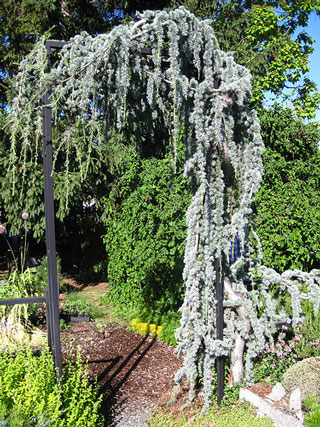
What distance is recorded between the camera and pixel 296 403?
2619 millimetres

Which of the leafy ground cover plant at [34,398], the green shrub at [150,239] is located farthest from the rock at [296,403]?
the green shrub at [150,239]

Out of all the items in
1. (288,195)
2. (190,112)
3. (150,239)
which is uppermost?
(190,112)

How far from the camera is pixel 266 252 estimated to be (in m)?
4.96

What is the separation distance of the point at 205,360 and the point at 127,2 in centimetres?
768

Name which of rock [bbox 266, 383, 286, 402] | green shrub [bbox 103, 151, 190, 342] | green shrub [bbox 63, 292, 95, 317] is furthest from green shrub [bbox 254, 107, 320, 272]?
green shrub [bbox 63, 292, 95, 317]

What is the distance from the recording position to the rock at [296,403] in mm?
2582

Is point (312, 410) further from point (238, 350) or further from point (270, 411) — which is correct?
point (238, 350)

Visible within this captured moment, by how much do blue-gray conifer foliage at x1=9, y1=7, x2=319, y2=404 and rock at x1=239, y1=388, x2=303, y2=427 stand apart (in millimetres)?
247

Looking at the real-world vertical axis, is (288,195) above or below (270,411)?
above

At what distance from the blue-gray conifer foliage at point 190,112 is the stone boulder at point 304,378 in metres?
0.30

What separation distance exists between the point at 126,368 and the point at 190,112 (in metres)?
2.70

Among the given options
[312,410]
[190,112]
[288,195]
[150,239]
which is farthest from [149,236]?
[312,410]

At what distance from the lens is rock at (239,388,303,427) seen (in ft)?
8.38

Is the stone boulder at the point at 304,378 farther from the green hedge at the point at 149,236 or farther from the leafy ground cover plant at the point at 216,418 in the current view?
the green hedge at the point at 149,236
